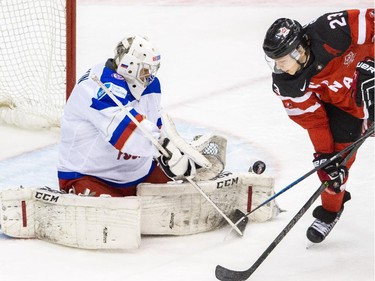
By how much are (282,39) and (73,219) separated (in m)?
0.95

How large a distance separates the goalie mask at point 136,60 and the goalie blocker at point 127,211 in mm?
391

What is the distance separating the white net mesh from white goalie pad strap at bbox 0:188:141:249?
1284 millimetres

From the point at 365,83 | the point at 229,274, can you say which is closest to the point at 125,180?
the point at 229,274

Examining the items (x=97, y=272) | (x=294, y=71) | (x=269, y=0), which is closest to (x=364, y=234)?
(x=294, y=71)

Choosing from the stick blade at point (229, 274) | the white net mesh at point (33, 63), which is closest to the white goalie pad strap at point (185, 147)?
the stick blade at point (229, 274)

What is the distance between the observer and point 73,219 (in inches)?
138

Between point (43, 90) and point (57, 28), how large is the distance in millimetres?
311

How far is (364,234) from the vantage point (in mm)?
3676

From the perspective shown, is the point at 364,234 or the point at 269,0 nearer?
the point at 364,234

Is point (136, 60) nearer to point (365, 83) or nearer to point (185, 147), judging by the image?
point (185, 147)

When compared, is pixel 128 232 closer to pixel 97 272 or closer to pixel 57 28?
pixel 97 272

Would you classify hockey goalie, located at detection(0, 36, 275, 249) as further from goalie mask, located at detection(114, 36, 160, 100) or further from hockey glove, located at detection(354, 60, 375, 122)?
hockey glove, located at detection(354, 60, 375, 122)

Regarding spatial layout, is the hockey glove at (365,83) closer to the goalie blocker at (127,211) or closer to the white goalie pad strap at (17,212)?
the goalie blocker at (127,211)

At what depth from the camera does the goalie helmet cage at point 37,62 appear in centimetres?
475
